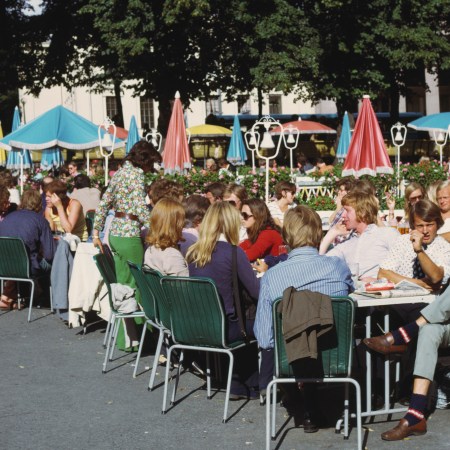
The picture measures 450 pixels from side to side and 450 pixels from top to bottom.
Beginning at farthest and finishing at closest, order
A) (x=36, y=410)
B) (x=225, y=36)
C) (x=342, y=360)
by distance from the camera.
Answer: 1. (x=225, y=36)
2. (x=36, y=410)
3. (x=342, y=360)

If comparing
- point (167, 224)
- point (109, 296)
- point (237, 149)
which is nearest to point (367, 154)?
point (109, 296)

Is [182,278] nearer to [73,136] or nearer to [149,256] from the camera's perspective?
[149,256]

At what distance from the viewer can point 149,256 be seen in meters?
7.95

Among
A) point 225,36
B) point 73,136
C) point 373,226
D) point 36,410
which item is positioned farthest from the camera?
point 225,36

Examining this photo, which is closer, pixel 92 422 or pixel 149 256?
pixel 92 422

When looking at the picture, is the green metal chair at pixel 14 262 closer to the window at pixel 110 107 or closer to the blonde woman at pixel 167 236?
the blonde woman at pixel 167 236

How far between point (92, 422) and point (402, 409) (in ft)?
6.85

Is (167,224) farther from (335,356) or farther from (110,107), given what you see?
(110,107)

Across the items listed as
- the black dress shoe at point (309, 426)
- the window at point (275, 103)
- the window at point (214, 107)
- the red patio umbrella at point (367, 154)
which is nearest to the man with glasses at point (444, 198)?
the black dress shoe at point (309, 426)

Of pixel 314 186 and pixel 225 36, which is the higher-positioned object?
pixel 225 36

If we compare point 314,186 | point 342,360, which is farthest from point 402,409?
point 314,186

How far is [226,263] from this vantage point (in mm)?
6879

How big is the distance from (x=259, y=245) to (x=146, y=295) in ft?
5.91

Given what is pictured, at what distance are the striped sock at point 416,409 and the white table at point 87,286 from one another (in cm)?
415
